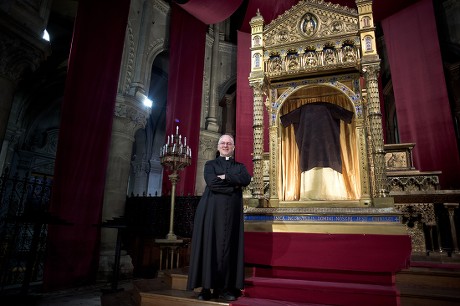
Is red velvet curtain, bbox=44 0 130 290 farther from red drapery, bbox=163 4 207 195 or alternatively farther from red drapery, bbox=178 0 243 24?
red drapery, bbox=178 0 243 24

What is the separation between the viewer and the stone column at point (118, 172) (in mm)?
5668

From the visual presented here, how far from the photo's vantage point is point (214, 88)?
31.8ft

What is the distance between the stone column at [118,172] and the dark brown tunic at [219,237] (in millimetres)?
3702

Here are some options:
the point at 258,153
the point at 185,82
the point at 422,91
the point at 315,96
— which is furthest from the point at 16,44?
the point at 422,91

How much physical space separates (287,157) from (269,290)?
100 inches

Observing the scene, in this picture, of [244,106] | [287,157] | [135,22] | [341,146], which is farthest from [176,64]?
[341,146]

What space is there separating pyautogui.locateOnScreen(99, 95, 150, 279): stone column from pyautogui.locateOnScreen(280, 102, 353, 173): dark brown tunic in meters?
3.77

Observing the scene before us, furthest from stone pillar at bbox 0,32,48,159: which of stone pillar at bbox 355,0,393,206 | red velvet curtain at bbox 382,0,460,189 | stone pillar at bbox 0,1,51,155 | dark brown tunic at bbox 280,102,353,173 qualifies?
red velvet curtain at bbox 382,0,460,189

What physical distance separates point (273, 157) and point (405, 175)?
233 cm

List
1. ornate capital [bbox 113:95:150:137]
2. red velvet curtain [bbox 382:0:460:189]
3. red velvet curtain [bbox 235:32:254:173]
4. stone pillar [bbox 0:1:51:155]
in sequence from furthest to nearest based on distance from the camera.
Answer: red velvet curtain [bbox 235:32:254:173] < ornate capital [bbox 113:95:150:137] < red velvet curtain [bbox 382:0:460:189] < stone pillar [bbox 0:1:51:155]

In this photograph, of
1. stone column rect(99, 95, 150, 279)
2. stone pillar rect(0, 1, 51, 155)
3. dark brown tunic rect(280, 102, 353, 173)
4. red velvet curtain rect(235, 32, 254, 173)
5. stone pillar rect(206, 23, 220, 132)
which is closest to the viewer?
stone pillar rect(0, 1, 51, 155)

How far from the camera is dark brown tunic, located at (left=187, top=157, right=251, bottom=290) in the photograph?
253 cm

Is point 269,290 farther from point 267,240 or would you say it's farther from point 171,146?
point 171,146

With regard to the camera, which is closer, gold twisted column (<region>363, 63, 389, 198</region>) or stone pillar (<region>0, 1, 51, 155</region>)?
gold twisted column (<region>363, 63, 389, 198</region>)
